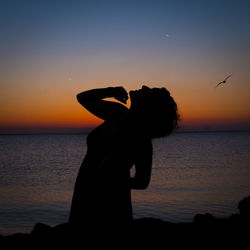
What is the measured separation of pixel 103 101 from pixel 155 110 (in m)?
0.57

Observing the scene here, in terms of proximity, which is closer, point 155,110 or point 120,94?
point 155,110

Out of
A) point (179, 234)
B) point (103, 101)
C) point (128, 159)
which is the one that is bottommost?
point (179, 234)

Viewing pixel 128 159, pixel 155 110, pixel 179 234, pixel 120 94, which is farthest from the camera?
pixel 179 234

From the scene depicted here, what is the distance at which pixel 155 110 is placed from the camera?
244 cm

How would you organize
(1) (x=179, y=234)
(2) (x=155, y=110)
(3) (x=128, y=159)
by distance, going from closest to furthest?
(3) (x=128, y=159) < (2) (x=155, y=110) < (1) (x=179, y=234)

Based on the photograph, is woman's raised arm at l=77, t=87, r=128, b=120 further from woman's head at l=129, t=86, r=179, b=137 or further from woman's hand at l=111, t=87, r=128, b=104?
woman's head at l=129, t=86, r=179, b=137

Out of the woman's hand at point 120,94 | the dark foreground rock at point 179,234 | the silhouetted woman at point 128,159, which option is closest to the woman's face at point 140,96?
the silhouetted woman at point 128,159

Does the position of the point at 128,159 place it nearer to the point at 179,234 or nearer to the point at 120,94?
the point at 120,94

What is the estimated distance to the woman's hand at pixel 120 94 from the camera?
107 inches

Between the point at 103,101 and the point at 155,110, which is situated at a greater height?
the point at 103,101

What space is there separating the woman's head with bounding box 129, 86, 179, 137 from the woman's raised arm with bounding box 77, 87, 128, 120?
23 centimetres

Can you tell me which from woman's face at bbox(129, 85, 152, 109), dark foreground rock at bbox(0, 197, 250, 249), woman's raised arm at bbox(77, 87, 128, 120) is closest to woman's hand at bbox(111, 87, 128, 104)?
woman's raised arm at bbox(77, 87, 128, 120)

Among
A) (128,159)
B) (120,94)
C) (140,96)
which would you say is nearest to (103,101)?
(120,94)

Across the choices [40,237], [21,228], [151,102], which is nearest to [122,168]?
[151,102]
